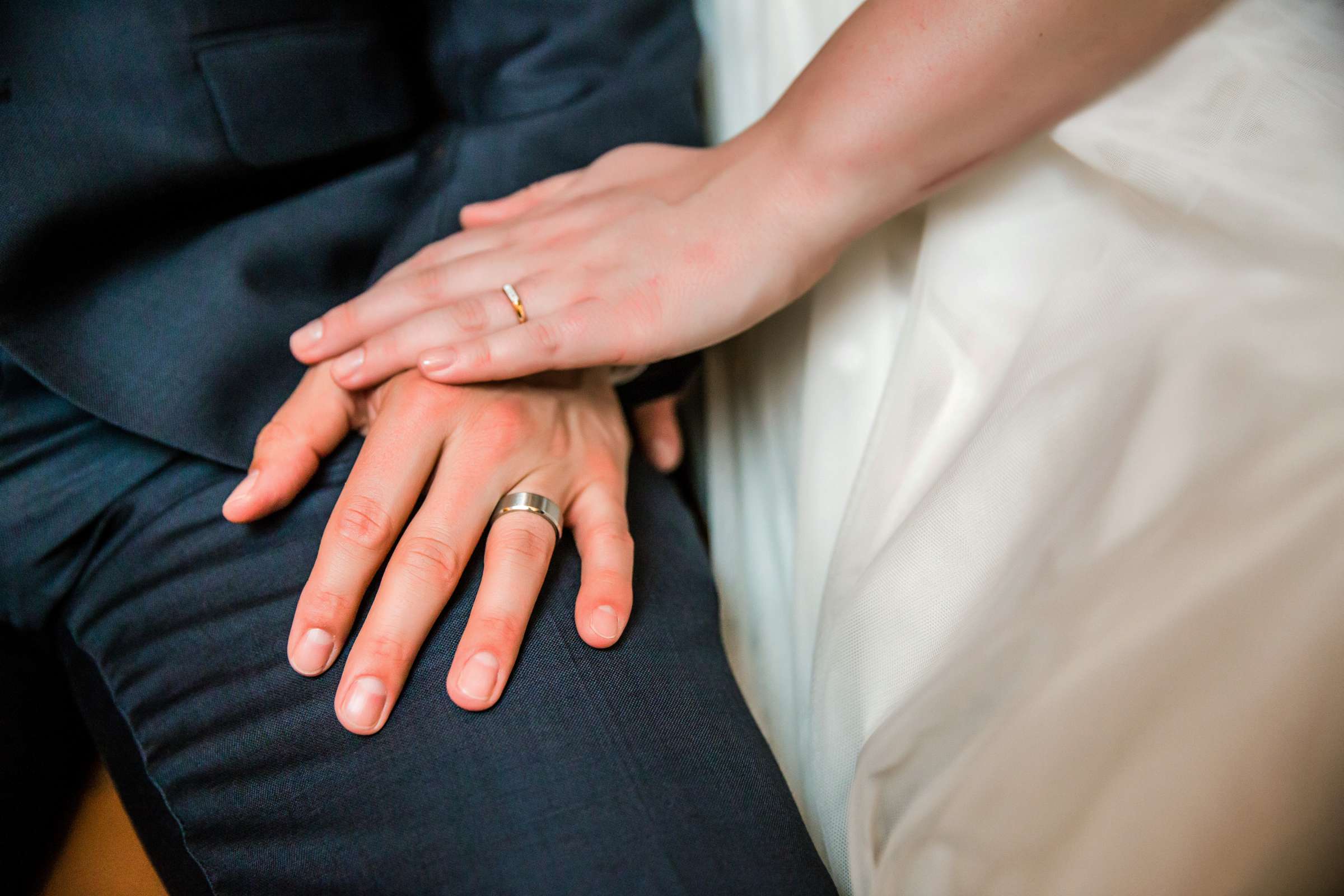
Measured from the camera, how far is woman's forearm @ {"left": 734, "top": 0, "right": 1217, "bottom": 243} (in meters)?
0.53

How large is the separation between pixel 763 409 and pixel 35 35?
62 cm

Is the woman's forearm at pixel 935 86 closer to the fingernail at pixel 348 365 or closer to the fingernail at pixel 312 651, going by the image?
the fingernail at pixel 348 365

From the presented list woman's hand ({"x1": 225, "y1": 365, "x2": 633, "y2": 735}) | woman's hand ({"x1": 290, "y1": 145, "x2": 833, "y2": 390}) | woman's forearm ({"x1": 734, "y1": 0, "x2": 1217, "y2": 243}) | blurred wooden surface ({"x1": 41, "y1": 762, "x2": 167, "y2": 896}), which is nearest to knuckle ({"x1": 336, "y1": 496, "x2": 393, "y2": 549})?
woman's hand ({"x1": 225, "y1": 365, "x2": 633, "y2": 735})

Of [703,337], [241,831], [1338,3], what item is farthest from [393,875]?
[1338,3]

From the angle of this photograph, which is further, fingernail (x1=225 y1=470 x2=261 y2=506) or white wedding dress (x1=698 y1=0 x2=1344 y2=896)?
fingernail (x1=225 y1=470 x2=261 y2=506)

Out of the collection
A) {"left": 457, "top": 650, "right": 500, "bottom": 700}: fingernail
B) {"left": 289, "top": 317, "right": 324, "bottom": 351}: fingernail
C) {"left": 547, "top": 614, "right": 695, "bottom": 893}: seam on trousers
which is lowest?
{"left": 547, "top": 614, "right": 695, "bottom": 893}: seam on trousers

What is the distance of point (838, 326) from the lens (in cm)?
69

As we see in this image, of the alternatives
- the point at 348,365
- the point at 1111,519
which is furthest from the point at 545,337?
the point at 1111,519

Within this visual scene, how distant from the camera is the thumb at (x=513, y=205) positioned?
0.72 m

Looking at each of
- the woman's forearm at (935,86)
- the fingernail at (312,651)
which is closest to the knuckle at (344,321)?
the fingernail at (312,651)

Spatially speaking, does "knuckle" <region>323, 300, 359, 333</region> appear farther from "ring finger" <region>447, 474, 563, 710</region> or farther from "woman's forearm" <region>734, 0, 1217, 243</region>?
"woman's forearm" <region>734, 0, 1217, 243</region>

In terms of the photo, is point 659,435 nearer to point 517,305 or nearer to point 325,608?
point 517,305

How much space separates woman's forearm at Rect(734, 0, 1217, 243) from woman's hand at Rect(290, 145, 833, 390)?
4cm

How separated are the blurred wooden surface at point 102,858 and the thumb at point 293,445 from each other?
0.23 metres
